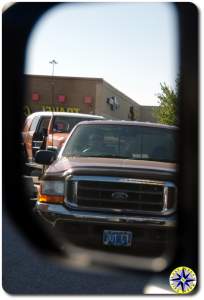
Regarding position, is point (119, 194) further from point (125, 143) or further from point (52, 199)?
point (125, 143)

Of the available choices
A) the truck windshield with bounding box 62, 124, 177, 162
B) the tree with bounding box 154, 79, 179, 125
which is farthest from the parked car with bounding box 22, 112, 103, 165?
the truck windshield with bounding box 62, 124, 177, 162

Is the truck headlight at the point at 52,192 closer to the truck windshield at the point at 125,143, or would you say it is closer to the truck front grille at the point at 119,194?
the truck front grille at the point at 119,194

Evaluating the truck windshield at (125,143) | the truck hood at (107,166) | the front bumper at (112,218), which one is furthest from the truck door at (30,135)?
the front bumper at (112,218)

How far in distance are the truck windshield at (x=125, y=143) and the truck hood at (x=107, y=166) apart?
23cm

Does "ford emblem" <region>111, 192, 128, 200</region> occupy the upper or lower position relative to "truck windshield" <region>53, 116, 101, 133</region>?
lower

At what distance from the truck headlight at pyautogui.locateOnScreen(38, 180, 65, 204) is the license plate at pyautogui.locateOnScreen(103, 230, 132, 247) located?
0.58 m

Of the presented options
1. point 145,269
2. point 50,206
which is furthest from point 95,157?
point 145,269

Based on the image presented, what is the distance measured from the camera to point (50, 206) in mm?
4465

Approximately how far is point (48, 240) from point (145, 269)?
1027 millimetres

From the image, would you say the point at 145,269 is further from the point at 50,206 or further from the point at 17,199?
the point at 17,199

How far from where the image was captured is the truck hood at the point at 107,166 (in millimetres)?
4332

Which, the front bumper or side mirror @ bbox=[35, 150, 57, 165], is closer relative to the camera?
the front bumper

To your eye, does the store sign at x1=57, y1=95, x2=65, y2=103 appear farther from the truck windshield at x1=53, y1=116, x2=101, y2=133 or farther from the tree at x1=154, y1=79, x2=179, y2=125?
the tree at x1=154, y1=79, x2=179, y2=125

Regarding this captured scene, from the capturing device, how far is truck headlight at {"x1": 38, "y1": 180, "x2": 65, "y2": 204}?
444cm
